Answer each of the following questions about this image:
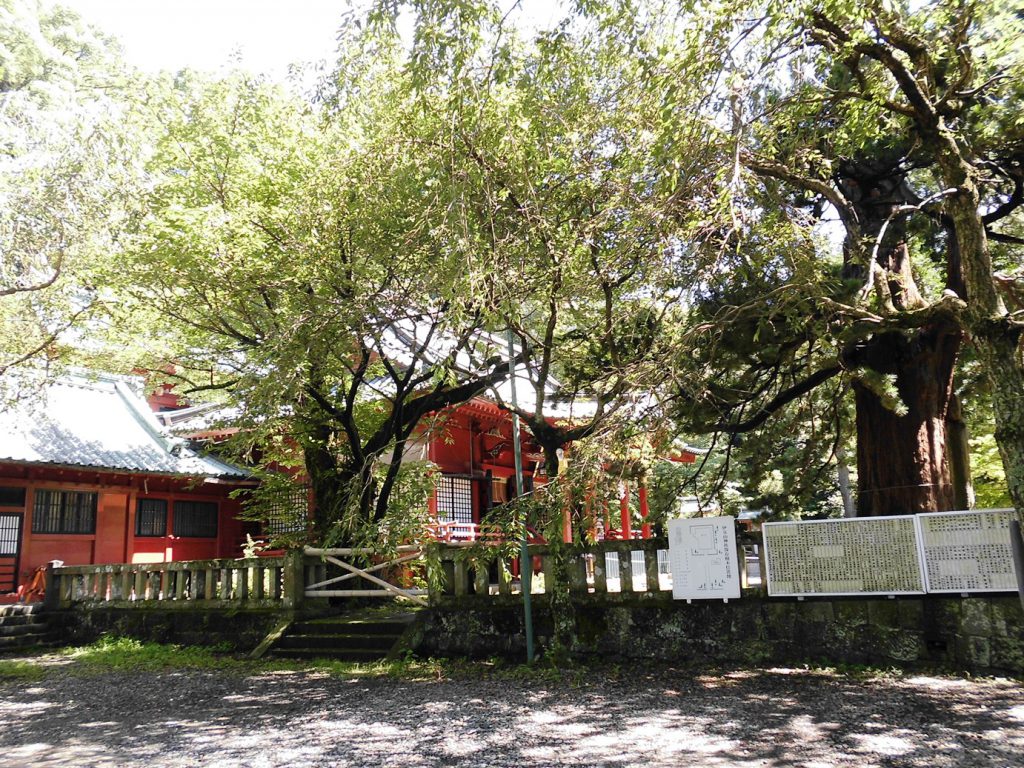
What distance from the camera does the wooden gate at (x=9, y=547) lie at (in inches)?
601

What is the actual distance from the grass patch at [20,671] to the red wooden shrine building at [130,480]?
4281 mm

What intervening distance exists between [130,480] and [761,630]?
48.6ft

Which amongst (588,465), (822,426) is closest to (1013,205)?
(822,426)

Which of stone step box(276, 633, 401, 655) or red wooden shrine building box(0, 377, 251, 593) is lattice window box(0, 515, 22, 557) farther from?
stone step box(276, 633, 401, 655)

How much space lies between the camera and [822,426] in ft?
36.7

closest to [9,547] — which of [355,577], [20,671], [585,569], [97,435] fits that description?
[97,435]

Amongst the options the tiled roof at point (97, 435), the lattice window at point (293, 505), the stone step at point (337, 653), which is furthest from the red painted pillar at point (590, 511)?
the tiled roof at point (97, 435)

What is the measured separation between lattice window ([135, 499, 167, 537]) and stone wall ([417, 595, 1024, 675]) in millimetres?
10766

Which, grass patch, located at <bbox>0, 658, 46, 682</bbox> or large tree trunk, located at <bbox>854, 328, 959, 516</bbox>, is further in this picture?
grass patch, located at <bbox>0, 658, 46, 682</bbox>

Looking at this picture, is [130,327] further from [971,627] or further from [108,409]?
[971,627]

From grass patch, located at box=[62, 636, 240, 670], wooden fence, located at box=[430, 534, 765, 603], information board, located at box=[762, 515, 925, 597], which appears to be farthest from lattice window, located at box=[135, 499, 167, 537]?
information board, located at box=[762, 515, 925, 597]

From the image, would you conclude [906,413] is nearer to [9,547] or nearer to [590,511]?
[590,511]

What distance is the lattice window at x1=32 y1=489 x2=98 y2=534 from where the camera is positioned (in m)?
16.0

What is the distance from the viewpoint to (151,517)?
1841 centimetres
